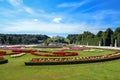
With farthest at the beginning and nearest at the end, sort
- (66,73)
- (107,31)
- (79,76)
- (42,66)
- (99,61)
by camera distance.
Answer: (107,31), (99,61), (42,66), (66,73), (79,76)

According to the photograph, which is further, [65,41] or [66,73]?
[65,41]

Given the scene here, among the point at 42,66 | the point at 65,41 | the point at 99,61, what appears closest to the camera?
the point at 42,66

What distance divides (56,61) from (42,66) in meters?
1.54

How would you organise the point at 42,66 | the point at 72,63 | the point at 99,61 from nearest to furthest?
1. the point at 42,66
2. the point at 72,63
3. the point at 99,61

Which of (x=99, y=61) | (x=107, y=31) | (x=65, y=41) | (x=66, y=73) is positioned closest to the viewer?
(x=66, y=73)

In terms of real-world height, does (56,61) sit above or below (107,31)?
below

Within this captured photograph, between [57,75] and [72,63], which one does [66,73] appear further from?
[72,63]

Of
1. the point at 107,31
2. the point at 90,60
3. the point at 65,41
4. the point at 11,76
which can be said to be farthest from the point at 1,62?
the point at 65,41

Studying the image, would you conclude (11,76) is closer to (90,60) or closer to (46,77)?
(46,77)

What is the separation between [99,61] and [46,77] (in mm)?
8612

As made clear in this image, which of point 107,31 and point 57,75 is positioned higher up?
point 107,31

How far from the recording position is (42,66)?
56.1 ft

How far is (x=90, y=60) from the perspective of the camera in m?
19.1

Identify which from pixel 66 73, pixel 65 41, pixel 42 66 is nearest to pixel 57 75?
pixel 66 73
